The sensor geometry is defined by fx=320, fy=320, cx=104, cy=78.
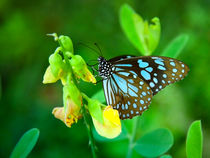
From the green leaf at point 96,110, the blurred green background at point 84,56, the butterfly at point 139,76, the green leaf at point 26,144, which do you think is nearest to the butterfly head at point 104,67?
the butterfly at point 139,76

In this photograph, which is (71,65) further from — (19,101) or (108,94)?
(19,101)

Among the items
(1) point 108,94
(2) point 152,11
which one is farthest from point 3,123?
(2) point 152,11

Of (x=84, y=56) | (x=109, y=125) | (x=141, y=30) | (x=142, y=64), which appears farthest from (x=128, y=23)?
(x=84, y=56)

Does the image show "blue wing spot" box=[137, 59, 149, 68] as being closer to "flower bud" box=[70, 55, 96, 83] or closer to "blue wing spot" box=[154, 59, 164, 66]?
"blue wing spot" box=[154, 59, 164, 66]

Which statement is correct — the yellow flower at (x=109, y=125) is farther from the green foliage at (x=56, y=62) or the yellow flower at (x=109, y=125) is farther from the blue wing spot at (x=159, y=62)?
the blue wing spot at (x=159, y=62)

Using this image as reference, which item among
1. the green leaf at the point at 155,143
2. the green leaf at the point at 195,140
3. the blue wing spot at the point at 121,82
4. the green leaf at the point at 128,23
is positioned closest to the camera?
the green leaf at the point at 195,140

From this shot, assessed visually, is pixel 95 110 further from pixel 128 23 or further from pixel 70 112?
pixel 128 23
